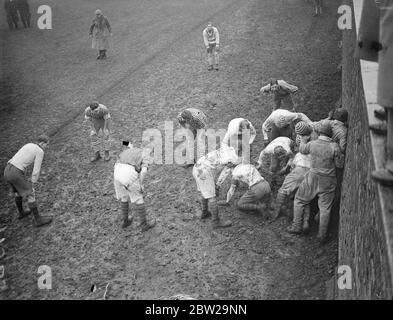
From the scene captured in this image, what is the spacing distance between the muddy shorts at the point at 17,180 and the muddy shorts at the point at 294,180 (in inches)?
190

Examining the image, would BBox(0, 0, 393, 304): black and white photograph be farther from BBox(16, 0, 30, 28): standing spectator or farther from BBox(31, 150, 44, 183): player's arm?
BBox(16, 0, 30, 28): standing spectator

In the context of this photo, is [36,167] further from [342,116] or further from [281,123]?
[342,116]

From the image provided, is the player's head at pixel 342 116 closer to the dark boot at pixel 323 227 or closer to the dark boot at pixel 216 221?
the dark boot at pixel 323 227

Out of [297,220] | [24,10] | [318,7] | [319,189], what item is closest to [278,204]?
[297,220]

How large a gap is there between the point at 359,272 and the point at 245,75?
A: 33.1 feet

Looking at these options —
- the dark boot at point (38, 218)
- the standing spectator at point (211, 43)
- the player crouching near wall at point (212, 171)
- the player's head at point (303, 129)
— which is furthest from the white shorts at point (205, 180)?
the standing spectator at point (211, 43)

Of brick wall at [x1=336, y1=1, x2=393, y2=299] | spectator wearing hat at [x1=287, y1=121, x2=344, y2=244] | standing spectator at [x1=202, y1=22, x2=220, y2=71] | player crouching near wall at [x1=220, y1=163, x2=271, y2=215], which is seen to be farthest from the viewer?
standing spectator at [x1=202, y1=22, x2=220, y2=71]

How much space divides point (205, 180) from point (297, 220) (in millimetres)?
1717

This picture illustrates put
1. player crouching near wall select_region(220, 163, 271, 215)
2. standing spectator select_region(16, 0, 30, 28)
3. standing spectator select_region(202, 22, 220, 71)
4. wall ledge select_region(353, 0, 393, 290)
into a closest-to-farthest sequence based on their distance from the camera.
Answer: wall ledge select_region(353, 0, 393, 290) < player crouching near wall select_region(220, 163, 271, 215) < standing spectator select_region(202, 22, 220, 71) < standing spectator select_region(16, 0, 30, 28)

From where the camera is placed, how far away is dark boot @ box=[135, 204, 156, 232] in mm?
7289

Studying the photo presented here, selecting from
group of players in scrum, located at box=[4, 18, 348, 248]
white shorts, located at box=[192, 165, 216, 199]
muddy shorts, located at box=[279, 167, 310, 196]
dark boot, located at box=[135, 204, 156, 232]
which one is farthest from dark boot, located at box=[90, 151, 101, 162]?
muddy shorts, located at box=[279, 167, 310, 196]

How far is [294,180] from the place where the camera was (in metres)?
6.96
